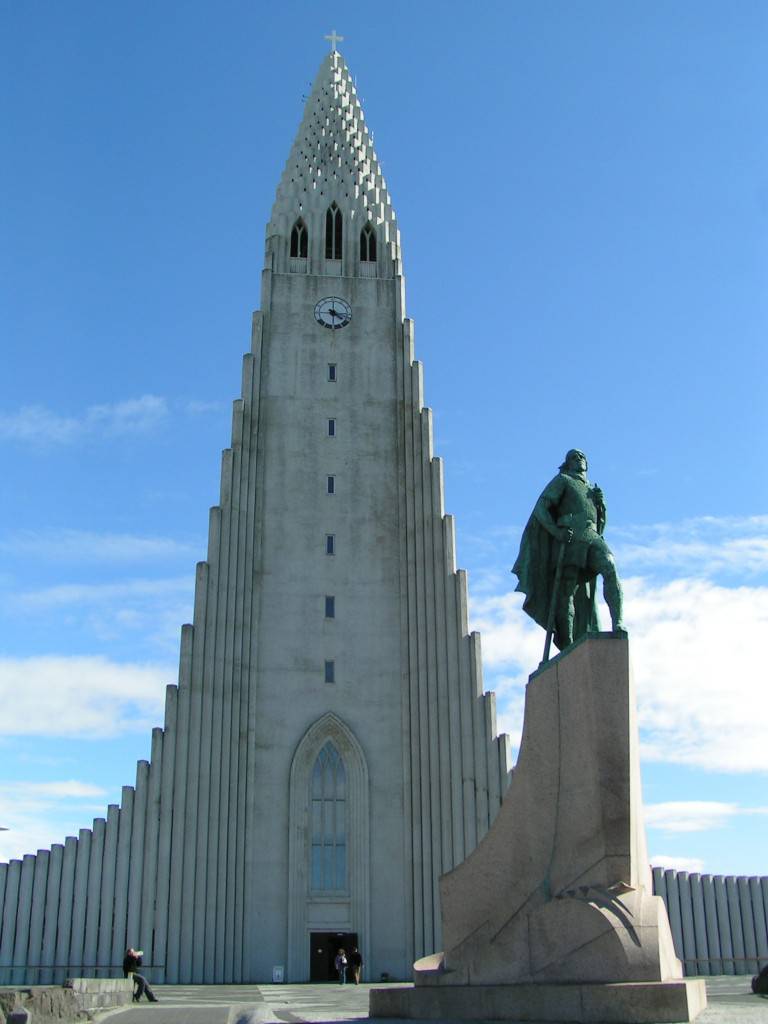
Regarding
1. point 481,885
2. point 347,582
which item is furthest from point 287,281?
point 481,885

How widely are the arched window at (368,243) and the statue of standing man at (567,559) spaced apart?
3026cm

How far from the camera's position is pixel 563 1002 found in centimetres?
995

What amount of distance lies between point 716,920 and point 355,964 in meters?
11.1

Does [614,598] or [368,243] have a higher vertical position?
[368,243]

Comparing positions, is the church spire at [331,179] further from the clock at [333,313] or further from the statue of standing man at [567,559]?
the statue of standing man at [567,559]

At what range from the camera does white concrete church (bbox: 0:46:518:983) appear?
31.8 metres

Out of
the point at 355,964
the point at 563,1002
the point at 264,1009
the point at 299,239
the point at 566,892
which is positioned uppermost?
the point at 299,239

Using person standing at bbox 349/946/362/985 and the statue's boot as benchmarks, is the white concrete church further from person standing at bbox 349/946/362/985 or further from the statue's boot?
the statue's boot

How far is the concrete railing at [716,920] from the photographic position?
32469 millimetres

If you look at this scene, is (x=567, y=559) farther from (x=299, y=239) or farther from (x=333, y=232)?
(x=333, y=232)

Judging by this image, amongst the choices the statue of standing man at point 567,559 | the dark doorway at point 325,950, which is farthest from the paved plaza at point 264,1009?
the statue of standing man at point 567,559

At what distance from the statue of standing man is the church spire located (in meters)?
29.7

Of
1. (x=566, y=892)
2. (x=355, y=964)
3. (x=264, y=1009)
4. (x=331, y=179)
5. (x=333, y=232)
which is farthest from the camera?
(x=331, y=179)

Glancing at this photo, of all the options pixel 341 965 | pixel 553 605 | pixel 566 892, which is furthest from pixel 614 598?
pixel 341 965
